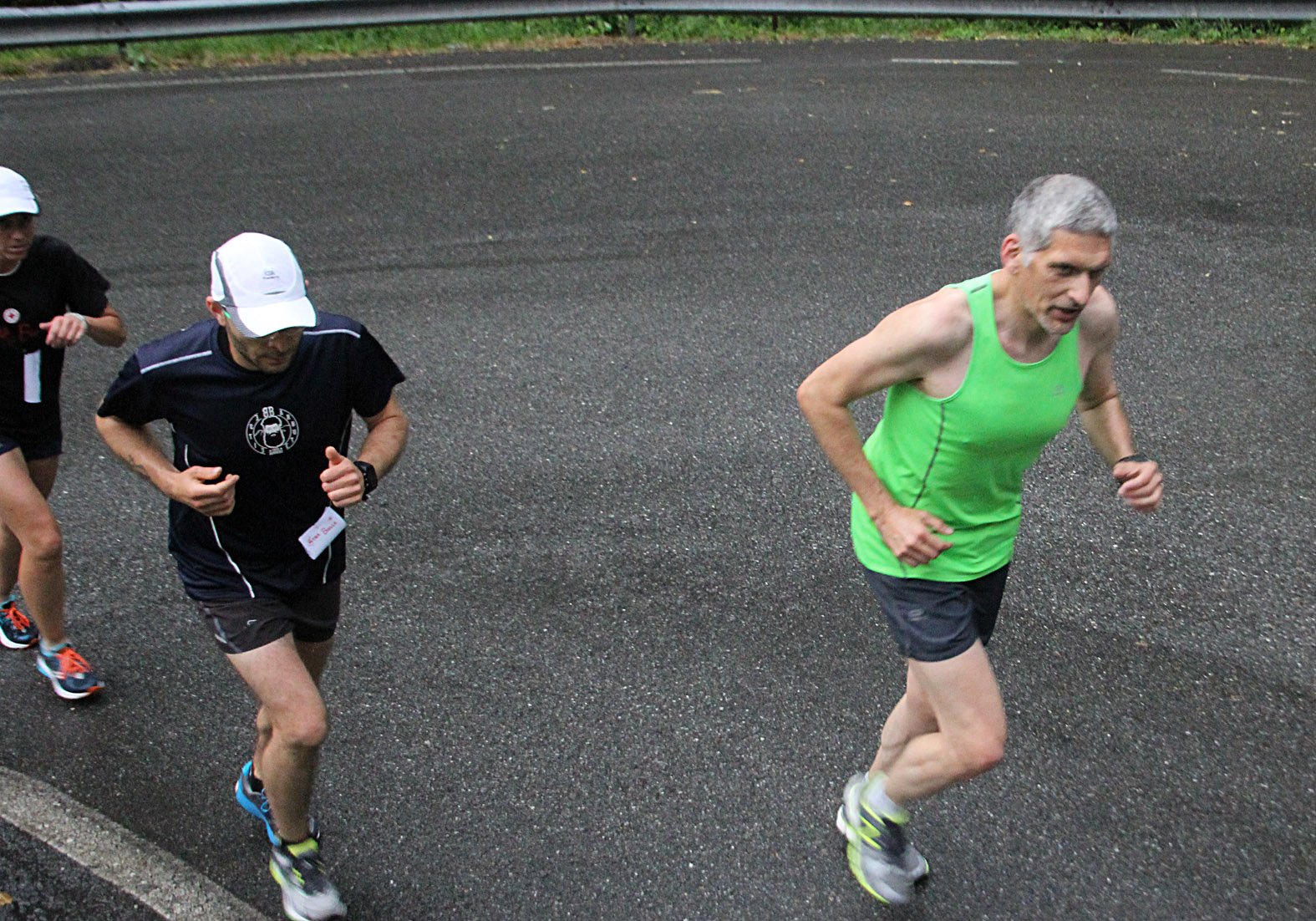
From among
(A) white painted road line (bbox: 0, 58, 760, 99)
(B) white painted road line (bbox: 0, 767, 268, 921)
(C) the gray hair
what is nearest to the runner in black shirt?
(B) white painted road line (bbox: 0, 767, 268, 921)

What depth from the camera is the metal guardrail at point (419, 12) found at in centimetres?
1316

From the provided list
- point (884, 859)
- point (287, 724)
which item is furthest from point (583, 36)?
point (884, 859)

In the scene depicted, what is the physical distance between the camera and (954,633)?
338cm

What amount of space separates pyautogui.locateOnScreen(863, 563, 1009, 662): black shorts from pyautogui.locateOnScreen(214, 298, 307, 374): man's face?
1.71 metres

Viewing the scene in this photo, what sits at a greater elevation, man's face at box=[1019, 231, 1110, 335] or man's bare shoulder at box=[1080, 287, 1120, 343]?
man's face at box=[1019, 231, 1110, 335]

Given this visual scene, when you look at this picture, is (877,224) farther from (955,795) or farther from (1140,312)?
(955,795)

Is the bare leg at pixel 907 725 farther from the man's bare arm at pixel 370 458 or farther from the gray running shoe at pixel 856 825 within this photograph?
the man's bare arm at pixel 370 458

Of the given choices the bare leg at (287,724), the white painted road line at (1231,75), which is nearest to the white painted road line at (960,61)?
the white painted road line at (1231,75)

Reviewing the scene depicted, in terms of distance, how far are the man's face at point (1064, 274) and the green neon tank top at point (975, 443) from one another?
13cm

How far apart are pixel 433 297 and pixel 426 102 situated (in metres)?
4.61

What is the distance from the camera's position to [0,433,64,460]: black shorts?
443 cm

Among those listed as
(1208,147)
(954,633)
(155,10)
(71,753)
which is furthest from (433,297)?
(155,10)

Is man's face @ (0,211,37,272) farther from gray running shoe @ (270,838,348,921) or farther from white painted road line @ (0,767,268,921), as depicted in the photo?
gray running shoe @ (270,838,348,921)

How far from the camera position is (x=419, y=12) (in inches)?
552
